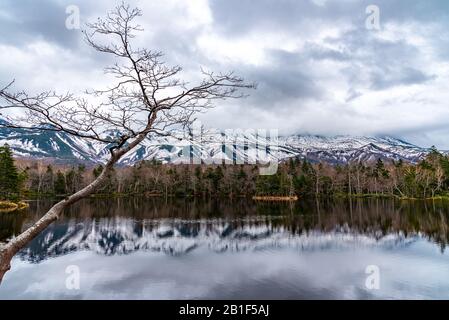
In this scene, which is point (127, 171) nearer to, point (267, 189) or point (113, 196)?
point (113, 196)

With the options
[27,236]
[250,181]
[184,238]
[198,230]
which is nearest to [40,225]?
[27,236]

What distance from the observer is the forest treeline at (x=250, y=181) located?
2950 inches

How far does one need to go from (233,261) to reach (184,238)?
8.26 meters

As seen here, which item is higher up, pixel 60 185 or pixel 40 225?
pixel 60 185

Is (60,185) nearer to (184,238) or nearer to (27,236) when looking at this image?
(184,238)

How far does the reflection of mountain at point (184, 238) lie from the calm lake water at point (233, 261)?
7 centimetres

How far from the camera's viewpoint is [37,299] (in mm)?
14141

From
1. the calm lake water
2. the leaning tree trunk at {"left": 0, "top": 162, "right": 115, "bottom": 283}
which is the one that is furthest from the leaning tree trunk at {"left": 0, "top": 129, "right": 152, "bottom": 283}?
the calm lake water

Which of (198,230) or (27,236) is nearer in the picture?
(27,236)

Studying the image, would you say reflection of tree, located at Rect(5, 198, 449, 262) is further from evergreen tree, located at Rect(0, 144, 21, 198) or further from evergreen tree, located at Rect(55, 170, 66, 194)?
evergreen tree, located at Rect(55, 170, 66, 194)

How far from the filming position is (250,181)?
80500mm

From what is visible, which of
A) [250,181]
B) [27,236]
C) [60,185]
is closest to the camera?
[27,236]

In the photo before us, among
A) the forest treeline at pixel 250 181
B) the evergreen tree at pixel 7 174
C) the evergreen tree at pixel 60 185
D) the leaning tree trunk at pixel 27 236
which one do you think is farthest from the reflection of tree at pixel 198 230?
the evergreen tree at pixel 60 185
